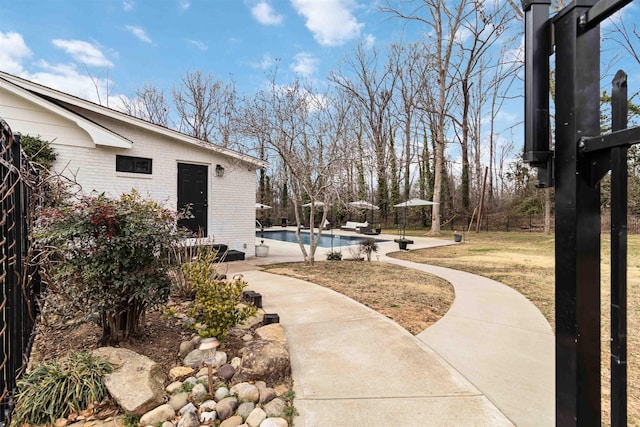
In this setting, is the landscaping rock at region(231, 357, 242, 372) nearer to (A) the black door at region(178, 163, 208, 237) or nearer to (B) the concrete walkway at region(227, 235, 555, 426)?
(B) the concrete walkway at region(227, 235, 555, 426)

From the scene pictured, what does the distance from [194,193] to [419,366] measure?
327 inches

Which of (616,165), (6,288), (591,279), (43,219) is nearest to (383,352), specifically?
(591,279)

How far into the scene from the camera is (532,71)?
1.08 meters

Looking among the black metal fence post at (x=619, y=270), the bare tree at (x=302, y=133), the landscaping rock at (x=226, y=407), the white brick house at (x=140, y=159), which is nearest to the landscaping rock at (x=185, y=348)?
the landscaping rock at (x=226, y=407)

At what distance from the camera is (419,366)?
282 centimetres

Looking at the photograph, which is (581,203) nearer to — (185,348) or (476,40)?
(185,348)

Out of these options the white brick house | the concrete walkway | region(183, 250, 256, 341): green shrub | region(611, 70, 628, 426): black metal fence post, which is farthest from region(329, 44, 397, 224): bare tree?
region(611, 70, 628, 426): black metal fence post

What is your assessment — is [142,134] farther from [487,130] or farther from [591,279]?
[487,130]

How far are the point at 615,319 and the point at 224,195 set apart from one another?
987cm

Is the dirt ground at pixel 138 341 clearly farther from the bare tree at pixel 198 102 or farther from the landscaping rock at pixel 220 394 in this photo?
the bare tree at pixel 198 102

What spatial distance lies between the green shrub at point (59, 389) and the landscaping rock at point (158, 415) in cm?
44

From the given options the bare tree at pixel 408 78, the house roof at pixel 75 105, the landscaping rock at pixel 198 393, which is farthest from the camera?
the bare tree at pixel 408 78

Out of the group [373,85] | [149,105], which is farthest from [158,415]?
[373,85]

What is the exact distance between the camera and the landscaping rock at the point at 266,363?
8.46 feet
